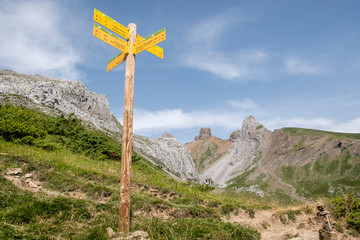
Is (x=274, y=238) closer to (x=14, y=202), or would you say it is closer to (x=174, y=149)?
(x=14, y=202)

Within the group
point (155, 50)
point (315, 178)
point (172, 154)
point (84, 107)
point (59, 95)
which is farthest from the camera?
point (315, 178)

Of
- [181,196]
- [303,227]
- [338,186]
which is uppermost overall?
[181,196]

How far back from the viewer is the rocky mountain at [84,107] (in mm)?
60513

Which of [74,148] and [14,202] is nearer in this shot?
[14,202]

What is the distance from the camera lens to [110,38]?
7082 mm

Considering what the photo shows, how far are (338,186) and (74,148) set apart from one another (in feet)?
427

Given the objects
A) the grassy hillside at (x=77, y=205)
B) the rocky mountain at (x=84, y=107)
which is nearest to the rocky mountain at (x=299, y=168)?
the rocky mountain at (x=84, y=107)

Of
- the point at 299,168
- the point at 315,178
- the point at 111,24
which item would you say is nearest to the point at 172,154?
the point at 111,24

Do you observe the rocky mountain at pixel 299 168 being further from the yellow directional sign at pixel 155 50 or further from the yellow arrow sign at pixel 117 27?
the yellow arrow sign at pixel 117 27

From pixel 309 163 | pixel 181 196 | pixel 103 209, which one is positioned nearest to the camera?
pixel 103 209

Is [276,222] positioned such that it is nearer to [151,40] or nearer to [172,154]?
[151,40]

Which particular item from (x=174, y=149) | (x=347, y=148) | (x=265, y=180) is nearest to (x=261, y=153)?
(x=265, y=180)

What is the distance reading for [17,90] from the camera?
5991 cm

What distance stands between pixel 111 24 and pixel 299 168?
17300cm
